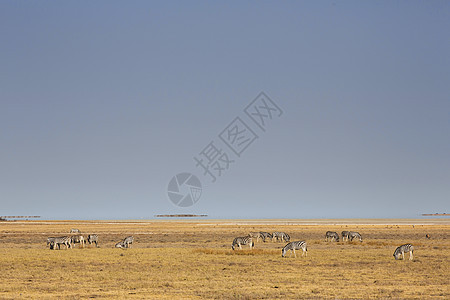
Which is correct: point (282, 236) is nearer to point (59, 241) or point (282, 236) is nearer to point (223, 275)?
point (59, 241)

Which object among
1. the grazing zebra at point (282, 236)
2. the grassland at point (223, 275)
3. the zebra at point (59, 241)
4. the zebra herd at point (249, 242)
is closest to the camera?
the grassland at point (223, 275)

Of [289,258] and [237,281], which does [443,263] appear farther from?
[237,281]

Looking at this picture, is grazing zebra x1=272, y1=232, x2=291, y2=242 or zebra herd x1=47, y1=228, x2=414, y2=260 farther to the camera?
grazing zebra x1=272, y1=232, x2=291, y2=242

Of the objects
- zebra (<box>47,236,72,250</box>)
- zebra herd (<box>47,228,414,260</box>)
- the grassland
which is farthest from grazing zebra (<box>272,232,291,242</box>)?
zebra (<box>47,236,72,250</box>)

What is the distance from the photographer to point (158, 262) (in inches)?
1219

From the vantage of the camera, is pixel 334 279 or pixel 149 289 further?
pixel 334 279

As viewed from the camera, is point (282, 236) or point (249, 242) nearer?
point (249, 242)

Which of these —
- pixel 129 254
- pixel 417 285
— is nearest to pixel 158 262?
pixel 129 254

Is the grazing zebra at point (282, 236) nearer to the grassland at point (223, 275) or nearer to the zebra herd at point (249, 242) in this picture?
the zebra herd at point (249, 242)

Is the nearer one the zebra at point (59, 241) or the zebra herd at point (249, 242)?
the zebra herd at point (249, 242)

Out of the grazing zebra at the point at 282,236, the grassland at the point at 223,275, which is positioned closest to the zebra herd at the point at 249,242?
the grazing zebra at the point at 282,236

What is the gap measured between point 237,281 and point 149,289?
3.74 m

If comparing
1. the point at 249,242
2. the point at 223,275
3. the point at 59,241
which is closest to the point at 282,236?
the point at 249,242

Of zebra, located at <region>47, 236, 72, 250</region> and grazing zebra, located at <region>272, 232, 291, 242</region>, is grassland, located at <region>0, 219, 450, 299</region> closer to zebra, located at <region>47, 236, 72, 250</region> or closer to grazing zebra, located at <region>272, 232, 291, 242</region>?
zebra, located at <region>47, 236, 72, 250</region>
